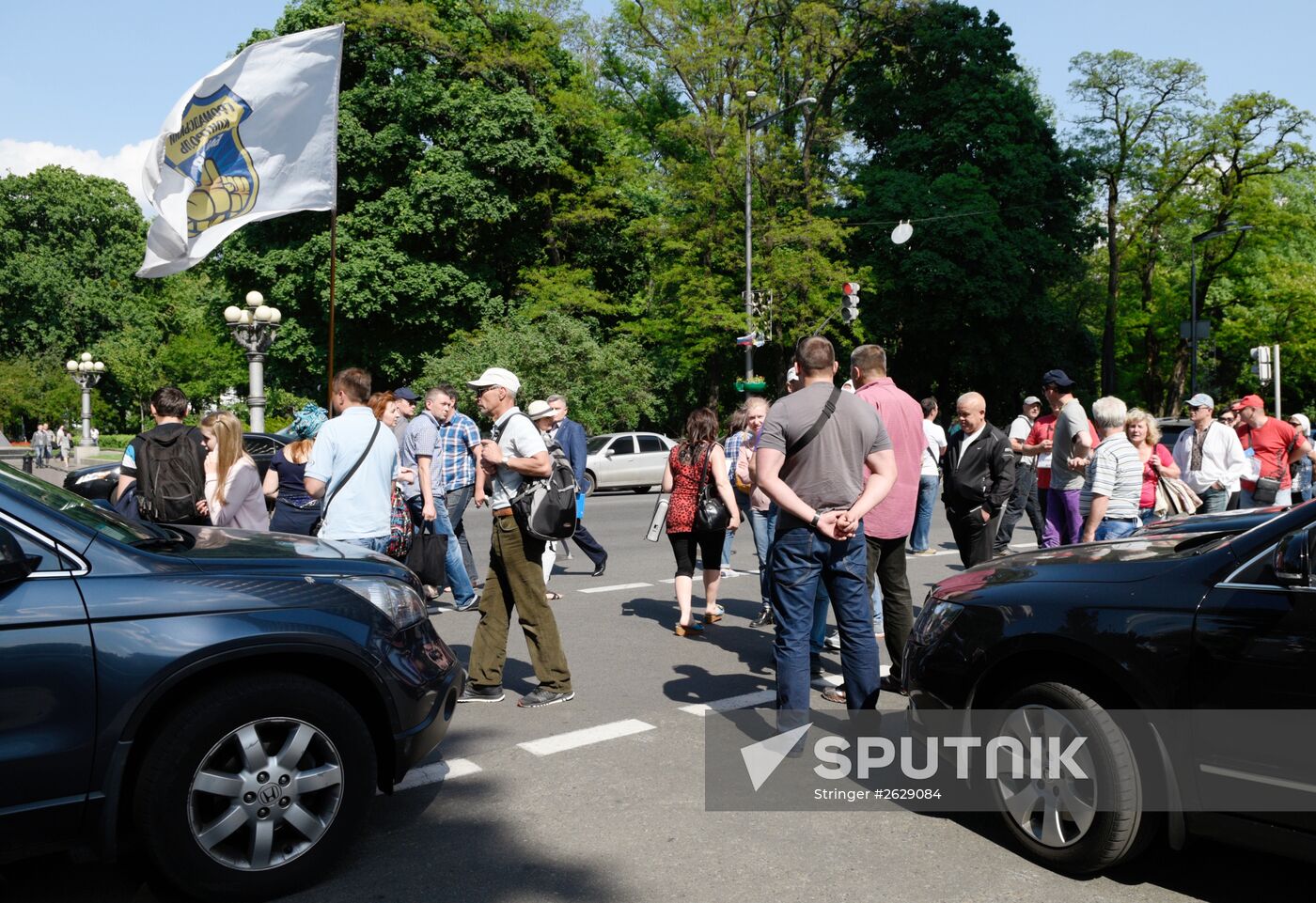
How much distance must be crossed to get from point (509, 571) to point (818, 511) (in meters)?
1.81

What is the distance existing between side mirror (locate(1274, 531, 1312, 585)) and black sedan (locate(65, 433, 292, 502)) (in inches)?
222

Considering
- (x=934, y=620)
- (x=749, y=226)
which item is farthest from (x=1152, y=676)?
(x=749, y=226)

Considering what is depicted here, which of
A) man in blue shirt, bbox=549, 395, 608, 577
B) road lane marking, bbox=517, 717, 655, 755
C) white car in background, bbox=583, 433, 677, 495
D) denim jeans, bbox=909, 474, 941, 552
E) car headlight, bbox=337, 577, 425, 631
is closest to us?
car headlight, bbox=337, 577, 425, 631

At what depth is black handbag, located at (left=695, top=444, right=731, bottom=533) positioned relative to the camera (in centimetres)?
783

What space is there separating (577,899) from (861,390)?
3.47 meters

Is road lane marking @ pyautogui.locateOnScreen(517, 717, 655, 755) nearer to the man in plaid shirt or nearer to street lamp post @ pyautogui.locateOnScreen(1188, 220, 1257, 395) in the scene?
the man in plaid shirt

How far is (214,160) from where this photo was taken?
10.0 m

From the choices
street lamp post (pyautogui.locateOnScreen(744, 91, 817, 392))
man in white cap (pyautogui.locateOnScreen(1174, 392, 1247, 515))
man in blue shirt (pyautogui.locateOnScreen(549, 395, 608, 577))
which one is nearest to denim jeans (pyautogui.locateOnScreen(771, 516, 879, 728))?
man in blue shirt (pyautogui.locateOnScreen(549, 395, 608, 577))

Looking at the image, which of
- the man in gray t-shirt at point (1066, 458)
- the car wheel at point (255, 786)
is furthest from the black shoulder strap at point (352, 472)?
the man in gray t-shirt at point (1066, 458)

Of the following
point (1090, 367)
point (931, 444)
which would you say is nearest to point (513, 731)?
point (931, 444)

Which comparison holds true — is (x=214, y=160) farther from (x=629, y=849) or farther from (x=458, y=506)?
(x=629, y=849)

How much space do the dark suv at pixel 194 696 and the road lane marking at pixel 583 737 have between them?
126 cm

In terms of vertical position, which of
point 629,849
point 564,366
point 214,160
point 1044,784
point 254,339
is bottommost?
point 629,849

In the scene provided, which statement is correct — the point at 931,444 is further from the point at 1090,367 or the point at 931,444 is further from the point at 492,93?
the point at 1090,367
